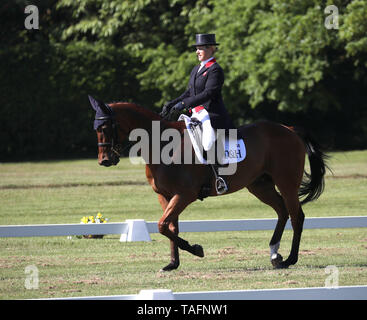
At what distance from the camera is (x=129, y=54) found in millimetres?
30578

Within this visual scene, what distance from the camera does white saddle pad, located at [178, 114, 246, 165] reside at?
8.79m

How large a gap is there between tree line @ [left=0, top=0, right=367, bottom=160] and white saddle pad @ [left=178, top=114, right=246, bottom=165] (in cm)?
1585

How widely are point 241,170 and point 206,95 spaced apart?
997 mm

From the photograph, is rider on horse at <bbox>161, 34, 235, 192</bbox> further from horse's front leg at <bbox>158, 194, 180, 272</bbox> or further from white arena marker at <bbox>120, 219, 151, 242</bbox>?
white arena marker at <bbox>120, 219, 151, 242</bbox>

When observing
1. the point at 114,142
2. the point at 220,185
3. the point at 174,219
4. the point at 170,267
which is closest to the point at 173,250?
the point at 170,267

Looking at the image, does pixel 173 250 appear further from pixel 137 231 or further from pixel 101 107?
pixel 137 231

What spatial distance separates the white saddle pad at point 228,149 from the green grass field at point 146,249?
125cm

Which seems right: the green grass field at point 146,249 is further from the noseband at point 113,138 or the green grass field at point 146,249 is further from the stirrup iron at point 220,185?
the noseband at point 113,138

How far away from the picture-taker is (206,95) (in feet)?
28.9

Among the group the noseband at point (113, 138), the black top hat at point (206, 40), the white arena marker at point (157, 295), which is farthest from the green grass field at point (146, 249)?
the black top hat at point (206, 40)

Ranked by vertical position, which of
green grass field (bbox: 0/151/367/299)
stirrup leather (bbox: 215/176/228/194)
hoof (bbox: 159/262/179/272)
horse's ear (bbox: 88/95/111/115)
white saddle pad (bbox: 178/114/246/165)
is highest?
horse's ear (bbox: 88/95/111/115)

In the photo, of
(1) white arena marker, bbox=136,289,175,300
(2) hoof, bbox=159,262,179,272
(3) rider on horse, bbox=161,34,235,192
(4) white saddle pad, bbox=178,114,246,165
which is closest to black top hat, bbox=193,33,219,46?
(3) rider on horse, bbox=161,34,235,192
